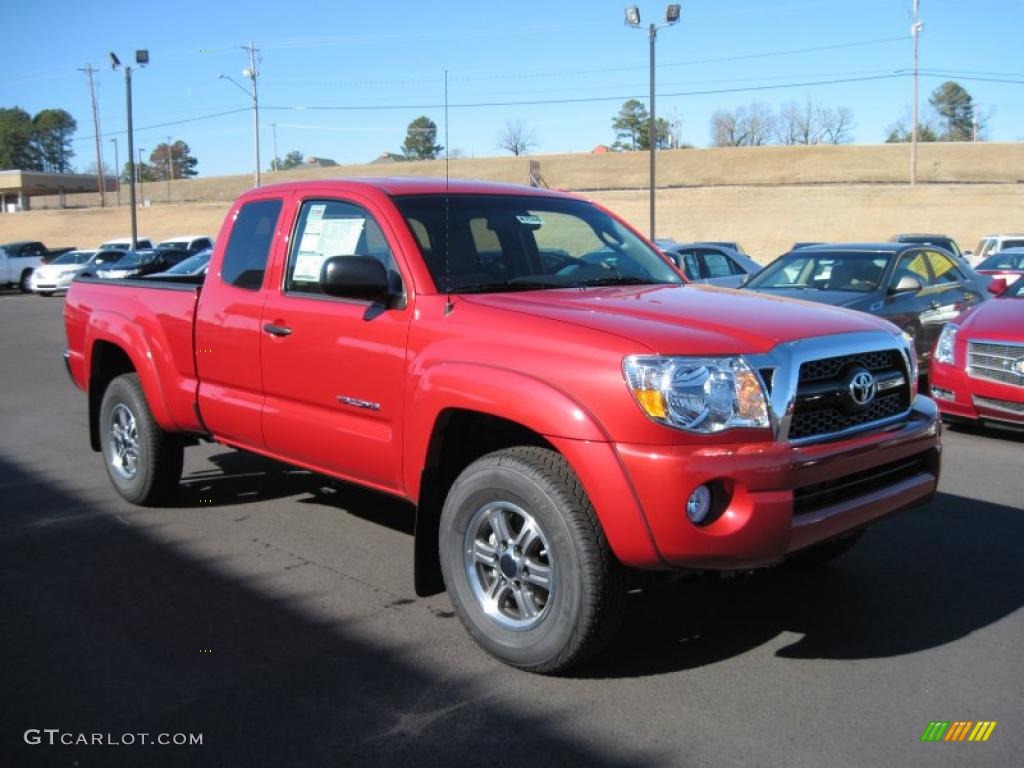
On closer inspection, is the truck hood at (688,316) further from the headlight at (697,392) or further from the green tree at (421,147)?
the green tree at (421,147)

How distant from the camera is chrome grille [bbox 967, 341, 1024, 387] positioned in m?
7.80

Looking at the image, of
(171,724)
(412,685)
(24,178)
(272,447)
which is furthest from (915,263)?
(24,178)

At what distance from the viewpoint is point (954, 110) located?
12294 centimetres

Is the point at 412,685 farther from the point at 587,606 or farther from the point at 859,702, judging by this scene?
the point at 859,702

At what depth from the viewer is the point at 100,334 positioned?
6203 mm

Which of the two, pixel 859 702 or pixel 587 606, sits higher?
pixel 587 606

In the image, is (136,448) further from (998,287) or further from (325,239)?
(998,287)

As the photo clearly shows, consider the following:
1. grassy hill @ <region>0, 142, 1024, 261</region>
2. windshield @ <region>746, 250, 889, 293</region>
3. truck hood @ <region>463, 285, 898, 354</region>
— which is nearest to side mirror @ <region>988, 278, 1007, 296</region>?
windshield @ <region>746, 250, 889, 293</region>

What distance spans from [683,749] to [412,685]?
1.07 m

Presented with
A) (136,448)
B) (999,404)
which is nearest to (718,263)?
(999,404)

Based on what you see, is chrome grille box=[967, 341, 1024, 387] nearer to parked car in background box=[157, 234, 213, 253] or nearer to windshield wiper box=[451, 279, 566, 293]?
windshield wiper box=[451, 279, 566, 293]

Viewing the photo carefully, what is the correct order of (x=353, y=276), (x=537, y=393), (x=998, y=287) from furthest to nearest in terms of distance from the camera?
(x=998, y=287)
(x=353, y=276)
(x=537, y=393)

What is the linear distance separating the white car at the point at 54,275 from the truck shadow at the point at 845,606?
30.6 metres

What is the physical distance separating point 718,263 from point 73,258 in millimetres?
24562
